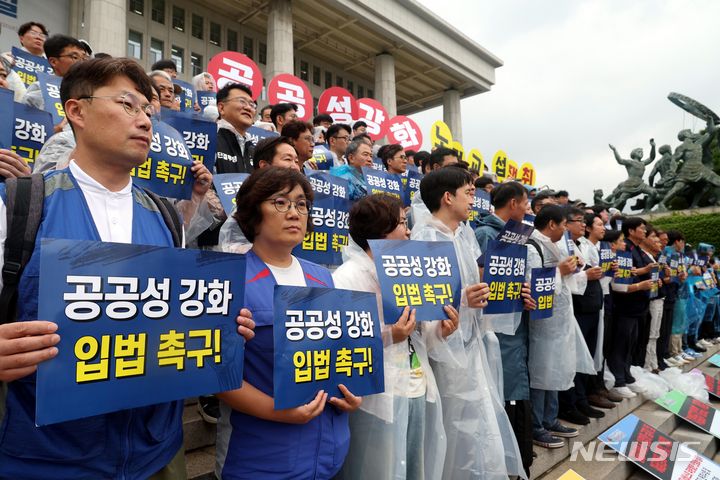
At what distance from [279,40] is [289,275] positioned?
56.7 feet

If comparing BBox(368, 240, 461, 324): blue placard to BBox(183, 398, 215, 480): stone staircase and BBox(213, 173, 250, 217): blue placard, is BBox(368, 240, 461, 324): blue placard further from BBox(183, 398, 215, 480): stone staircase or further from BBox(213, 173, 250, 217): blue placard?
BBox(183, 398, 215, 480): stone staircase

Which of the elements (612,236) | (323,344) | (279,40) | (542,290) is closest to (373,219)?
(323,344)

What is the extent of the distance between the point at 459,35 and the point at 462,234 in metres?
23.3

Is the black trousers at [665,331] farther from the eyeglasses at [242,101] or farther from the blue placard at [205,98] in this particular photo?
the blue placard at [205,98]

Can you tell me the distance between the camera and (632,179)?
81.0 feet

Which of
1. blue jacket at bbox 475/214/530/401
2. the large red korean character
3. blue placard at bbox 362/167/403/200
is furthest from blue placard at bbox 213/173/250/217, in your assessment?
the large red korean character

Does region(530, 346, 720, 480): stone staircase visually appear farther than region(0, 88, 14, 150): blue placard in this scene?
Yes

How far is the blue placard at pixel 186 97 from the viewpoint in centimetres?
598

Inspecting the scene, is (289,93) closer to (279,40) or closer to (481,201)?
(481,201)

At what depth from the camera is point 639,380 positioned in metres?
5.28

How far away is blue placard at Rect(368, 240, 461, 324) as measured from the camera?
1978 mm

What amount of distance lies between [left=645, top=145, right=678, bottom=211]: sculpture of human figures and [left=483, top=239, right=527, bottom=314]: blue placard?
26684mm

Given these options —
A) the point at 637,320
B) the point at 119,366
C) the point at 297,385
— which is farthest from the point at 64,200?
the point at 637,320

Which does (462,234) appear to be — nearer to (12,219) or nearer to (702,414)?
(12,219)
